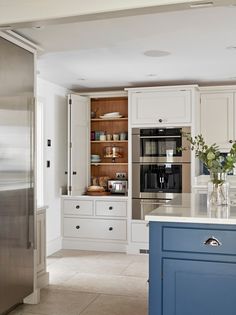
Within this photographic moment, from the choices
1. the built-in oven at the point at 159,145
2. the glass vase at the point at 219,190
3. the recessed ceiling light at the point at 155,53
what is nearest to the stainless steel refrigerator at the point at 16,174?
the recessed ceiling light at the point at 155,53

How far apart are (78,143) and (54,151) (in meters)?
0.43

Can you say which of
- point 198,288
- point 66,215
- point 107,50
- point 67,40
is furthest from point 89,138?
point 198,288

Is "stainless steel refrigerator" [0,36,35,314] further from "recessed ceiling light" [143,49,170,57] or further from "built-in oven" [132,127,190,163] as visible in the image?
"built-in oven" [132,127,190,163]

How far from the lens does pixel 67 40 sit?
3.56 meters

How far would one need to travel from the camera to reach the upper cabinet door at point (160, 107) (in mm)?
5680

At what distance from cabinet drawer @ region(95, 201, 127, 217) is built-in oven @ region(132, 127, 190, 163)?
67 cm

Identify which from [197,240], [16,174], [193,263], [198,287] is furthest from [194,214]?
[16,174]

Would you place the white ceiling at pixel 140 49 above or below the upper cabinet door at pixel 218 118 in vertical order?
above

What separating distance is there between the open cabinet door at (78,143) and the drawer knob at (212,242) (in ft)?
12.2

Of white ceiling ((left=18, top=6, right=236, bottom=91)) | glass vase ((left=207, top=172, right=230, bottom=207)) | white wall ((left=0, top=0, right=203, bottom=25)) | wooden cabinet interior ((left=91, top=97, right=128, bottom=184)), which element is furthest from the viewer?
wooden cabinet interior ((left=91, top=97, right=128, bottom=184))

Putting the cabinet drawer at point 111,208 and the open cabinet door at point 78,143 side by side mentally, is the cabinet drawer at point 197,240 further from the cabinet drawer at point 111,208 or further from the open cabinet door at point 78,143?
the open cabinet door at point 78,143

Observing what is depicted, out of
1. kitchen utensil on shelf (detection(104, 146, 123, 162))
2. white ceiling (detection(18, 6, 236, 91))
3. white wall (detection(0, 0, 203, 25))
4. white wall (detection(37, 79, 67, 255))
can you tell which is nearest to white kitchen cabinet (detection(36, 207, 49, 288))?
white wall (detection(37, 79, 67, 255))

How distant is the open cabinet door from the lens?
19.9 feet

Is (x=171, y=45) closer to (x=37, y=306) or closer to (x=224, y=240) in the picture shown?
(x=224, y=240)
